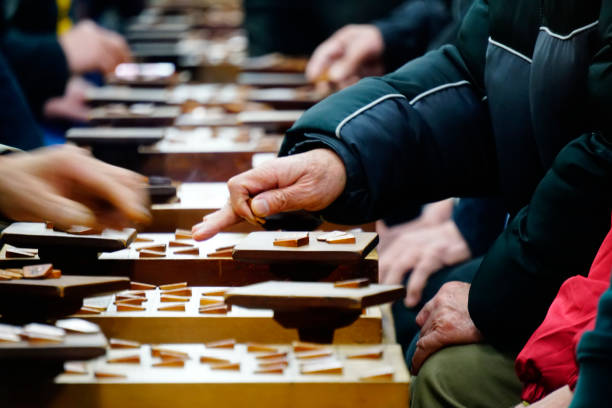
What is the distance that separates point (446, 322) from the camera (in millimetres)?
1476

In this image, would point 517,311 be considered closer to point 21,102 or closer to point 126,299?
point 126,299

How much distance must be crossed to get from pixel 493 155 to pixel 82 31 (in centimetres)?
231

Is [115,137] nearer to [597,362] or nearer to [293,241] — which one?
[293,241]

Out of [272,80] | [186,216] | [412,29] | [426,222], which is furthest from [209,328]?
[412,29]

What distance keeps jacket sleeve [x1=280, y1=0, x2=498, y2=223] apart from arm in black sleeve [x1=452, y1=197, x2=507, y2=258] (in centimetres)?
46

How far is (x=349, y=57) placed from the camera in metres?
3.04

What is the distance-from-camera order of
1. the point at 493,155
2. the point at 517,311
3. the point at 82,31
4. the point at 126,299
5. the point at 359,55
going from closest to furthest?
the point at 126,299, the point at 517,311, the point at 493,155, the point at 359,55, the point at 82,31

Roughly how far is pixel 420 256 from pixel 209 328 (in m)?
1.19

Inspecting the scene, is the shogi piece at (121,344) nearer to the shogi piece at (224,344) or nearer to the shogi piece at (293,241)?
the shogi piece at (224,344)

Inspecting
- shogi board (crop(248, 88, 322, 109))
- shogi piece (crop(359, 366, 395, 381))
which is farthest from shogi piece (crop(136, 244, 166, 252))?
shogi board (crop(248, 88, 322, 109))

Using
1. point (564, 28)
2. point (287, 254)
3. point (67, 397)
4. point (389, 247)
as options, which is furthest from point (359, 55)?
point (67, 397)

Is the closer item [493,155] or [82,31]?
[493,155]

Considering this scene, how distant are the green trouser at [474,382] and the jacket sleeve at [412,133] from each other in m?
0.32

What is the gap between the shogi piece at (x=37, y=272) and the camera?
3.87 feet
